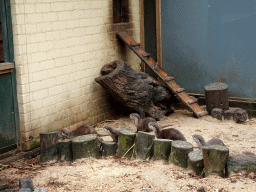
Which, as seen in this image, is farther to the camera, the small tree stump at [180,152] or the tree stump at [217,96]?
the tree stump at [217,96]

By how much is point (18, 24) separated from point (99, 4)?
2336 millimetres

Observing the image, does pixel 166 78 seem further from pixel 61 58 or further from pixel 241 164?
pixel 241 164

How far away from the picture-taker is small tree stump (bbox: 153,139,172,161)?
5.56 m

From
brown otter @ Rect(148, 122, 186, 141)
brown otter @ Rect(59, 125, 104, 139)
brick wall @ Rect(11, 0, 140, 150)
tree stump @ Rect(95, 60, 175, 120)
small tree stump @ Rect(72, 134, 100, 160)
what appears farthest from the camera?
tree stump @ Rect(95, 60, 175, 120)

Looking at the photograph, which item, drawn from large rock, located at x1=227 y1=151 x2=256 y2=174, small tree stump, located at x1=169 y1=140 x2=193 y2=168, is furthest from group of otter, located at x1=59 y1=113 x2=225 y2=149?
large rock, located at x1=227 y1=151 x2=256 y2=174

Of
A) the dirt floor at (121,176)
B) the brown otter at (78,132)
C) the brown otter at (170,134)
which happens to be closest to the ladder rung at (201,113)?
the dirt floor at (121,176)

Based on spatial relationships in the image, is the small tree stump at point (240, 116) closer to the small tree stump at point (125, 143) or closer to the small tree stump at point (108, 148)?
the small tree stump at point (125, 143)

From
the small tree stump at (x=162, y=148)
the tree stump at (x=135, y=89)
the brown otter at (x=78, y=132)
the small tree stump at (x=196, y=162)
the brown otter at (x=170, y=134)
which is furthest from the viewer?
the tree stump at (x=135, y=89)

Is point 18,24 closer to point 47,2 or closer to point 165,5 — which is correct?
point 47,2

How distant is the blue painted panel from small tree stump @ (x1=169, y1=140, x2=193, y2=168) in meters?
3.72

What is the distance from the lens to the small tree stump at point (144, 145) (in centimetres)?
569

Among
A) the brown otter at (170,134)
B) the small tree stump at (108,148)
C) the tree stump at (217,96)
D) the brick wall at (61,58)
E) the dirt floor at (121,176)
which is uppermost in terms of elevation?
the brick wall at (61,58)

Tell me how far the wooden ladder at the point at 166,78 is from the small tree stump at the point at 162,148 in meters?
2.79

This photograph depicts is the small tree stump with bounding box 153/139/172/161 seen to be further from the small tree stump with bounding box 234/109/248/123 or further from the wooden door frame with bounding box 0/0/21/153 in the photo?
the small tree stump with bounding box 234/109/248/123
